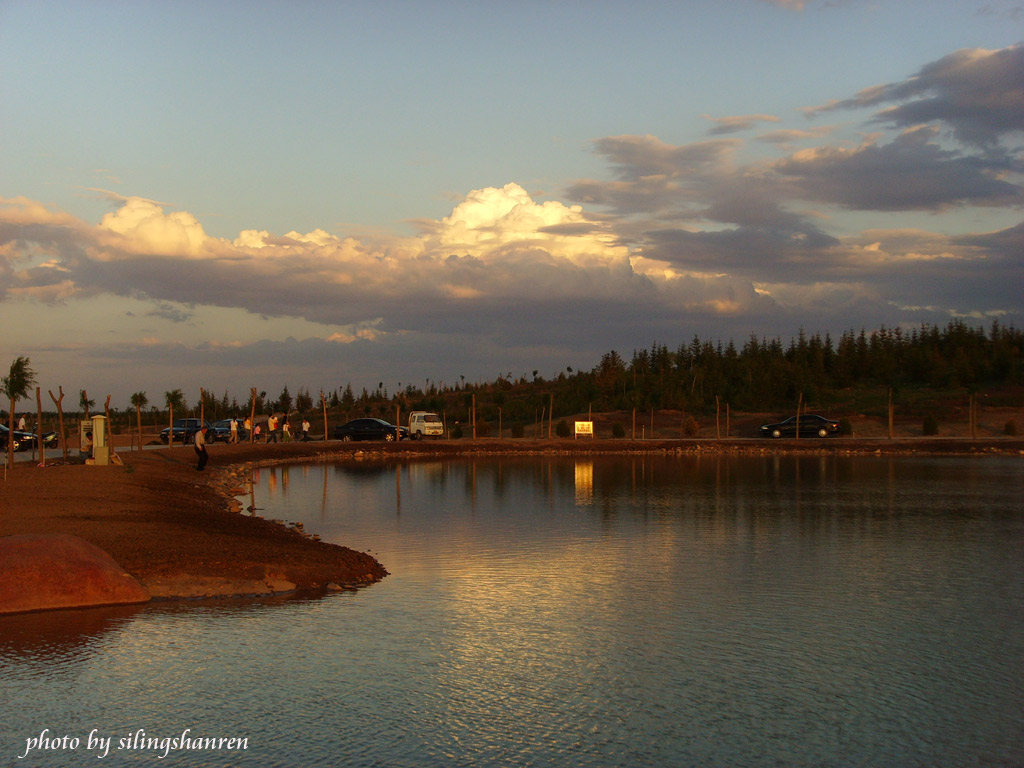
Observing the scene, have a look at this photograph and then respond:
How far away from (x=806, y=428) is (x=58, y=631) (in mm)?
55294

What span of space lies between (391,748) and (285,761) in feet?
2.96

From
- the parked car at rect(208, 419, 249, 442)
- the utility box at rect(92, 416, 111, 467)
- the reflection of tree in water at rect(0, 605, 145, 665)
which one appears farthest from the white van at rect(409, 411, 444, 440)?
the reflection of tree in water at rect(0, 605, 145, 665)

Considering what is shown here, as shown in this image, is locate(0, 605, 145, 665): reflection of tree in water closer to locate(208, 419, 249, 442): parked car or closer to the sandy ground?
the sandy ground

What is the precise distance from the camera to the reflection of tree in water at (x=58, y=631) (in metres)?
10.4

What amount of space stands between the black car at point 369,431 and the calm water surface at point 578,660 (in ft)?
128

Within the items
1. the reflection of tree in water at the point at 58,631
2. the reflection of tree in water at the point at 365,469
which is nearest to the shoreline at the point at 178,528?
the reflection of tree in water at the point at 58,631

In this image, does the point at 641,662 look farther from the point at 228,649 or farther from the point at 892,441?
the point at 892,441

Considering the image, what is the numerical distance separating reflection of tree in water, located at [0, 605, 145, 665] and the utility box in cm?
1955

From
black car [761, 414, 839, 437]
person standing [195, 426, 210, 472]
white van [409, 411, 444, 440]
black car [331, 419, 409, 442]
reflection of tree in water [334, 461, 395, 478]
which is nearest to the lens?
person standing [195, 426, 210, 472]

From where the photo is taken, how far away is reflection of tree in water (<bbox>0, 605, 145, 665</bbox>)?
10.4 metres

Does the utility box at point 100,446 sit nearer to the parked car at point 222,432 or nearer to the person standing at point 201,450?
the person standing at point 201,450

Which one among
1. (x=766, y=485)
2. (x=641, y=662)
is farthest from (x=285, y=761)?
(x=766, y=485)

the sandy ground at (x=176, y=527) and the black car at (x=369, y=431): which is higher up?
the black car at (x=369, y=431)

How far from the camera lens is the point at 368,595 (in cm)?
1379
